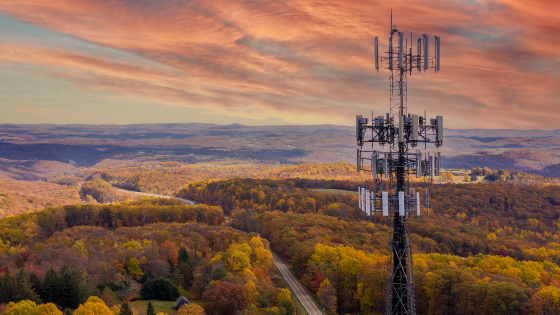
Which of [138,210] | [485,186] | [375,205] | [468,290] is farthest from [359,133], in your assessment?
[485,186]

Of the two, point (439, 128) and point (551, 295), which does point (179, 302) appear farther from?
point (551, 295)

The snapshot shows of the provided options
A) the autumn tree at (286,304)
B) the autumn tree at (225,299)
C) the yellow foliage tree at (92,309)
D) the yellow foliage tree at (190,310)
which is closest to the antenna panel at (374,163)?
the yellow foliage tree at (190,310)

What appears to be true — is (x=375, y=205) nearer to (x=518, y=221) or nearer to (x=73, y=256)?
(x=73, y=256)

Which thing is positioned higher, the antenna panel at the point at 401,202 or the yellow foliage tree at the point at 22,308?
the antenna panel at the point at 401,202

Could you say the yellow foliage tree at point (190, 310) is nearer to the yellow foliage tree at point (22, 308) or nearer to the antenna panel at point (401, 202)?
the yellow foliage tree at point (22, 308)

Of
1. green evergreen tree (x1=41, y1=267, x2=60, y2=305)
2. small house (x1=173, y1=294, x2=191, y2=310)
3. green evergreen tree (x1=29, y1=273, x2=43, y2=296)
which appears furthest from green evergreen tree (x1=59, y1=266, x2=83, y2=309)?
small house (x1=173, y1=294, x2=191, y2=310)

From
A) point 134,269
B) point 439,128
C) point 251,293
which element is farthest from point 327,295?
point 439,128

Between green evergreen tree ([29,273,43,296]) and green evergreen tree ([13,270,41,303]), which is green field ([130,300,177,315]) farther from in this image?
green evergreen tree ([13,270,41,303])
